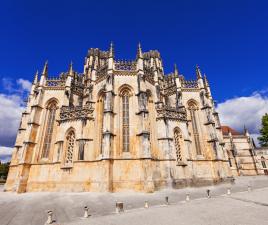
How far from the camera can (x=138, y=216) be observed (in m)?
7.82

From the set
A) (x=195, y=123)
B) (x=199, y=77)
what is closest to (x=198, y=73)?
(x=199, y=77)

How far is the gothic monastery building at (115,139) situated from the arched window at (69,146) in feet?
0.36

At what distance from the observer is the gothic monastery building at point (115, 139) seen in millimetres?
16781

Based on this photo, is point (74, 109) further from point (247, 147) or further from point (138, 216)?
point (247, 147)

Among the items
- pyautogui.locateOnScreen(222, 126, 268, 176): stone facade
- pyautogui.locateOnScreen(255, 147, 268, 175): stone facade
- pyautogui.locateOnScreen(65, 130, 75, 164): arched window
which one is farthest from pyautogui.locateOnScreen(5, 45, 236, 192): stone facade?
pyautogui.locateOnScreen(255, 147, 268, 175): stone facade

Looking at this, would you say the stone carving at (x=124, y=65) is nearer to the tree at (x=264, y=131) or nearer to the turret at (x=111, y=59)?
the turret at (x=111, y=59)

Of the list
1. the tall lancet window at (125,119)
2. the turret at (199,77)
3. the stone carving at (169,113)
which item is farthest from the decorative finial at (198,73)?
the tall lancet window at (125,119)

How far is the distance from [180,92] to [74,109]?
15.1 metres

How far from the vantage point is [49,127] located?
21859 millimetres

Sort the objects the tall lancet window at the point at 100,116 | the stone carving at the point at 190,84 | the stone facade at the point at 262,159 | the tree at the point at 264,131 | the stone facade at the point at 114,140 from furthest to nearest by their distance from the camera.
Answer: the stone facade at the point at 262,159, the tree at the point at 264,131, the stone carving at the point at 190,84, the tall lancet window at the point at 100,116, the stone facade at the point at 114,140

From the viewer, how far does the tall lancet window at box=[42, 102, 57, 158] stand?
20.7 metres

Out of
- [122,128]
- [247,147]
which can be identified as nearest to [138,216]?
[122,128]

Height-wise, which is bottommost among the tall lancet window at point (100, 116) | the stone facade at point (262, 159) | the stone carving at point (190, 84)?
the stone facade at point (262, 159)

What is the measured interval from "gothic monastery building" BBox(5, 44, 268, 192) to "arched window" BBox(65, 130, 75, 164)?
0.36 feet
